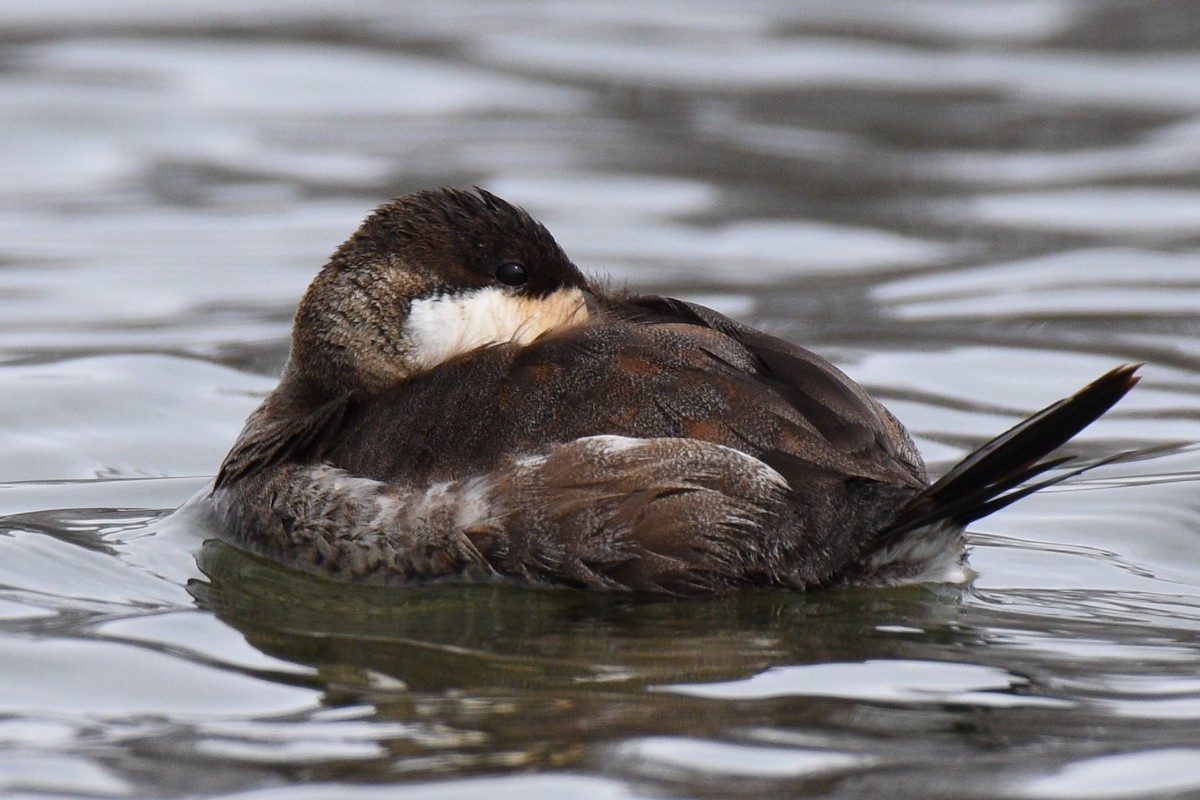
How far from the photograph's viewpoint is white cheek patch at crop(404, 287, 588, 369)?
453 centimetres

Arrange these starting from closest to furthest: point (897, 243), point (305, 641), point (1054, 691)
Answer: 1. point (1054, 691)
2. point (305, 641)
3. point (897, 243)

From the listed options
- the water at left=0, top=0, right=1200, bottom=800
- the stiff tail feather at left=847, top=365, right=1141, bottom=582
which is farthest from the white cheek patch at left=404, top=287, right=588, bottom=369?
the stiff tail feather at left=847, top=365, right=1141, bottom=582

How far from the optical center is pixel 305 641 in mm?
3898

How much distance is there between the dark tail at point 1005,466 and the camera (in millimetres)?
3678

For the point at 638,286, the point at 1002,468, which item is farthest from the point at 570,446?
the point at 638,286

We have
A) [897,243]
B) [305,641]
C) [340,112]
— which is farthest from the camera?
[340,112]

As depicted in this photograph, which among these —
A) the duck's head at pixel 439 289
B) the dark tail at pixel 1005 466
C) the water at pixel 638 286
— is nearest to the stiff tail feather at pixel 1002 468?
the dark tail at pixel 1005 466

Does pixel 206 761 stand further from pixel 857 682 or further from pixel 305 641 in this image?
pixel 857 682

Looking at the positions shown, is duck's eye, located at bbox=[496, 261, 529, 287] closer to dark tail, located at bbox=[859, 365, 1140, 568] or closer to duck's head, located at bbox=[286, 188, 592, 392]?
duck's head, located at bbox=[286, 188, 592, 392]

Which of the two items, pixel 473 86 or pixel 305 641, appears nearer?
pixel 305 641

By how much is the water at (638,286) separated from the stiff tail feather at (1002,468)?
0.20 metres

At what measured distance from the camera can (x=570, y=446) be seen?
402 cm

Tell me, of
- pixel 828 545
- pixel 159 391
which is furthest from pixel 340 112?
pixel 828 545

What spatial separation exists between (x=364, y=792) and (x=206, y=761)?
1.08 ft
